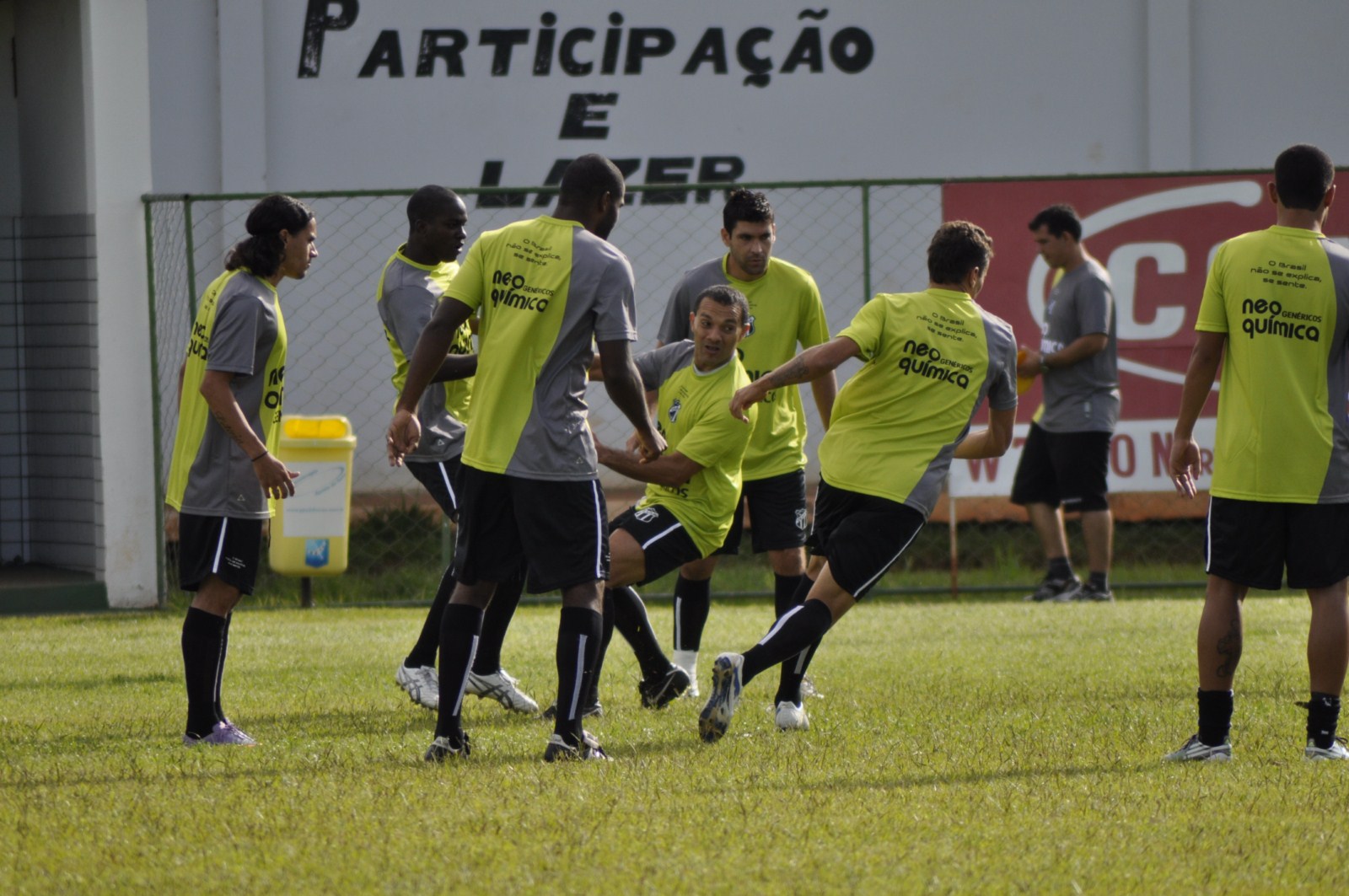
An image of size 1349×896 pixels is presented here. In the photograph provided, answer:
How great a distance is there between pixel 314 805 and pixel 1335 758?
3008 mm

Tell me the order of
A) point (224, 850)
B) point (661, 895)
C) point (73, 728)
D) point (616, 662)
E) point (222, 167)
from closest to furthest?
point (661, 895) < point (224, 850) < point (73, 728) < point (616, 662) < point (222, 167)

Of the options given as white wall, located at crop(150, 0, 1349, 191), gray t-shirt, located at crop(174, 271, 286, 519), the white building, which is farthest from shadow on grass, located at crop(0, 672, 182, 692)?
white wall, located at crop(150, 0, 1349, 191)

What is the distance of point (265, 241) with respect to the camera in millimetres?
5871

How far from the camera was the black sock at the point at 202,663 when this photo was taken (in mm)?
5766

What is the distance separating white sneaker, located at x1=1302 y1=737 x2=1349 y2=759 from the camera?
525 centimetres

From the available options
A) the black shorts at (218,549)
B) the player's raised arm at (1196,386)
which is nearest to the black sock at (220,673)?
the black shorts at (218,549)

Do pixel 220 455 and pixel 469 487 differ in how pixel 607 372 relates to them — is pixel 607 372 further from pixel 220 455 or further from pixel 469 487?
pixel 220 455

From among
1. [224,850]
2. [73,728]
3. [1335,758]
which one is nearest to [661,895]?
[224,850]

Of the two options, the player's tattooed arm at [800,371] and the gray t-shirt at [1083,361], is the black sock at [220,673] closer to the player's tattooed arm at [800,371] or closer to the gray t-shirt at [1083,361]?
the player's tattooed arm at [800,371]

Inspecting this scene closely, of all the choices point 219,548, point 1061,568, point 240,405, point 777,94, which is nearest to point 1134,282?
point 1061,568

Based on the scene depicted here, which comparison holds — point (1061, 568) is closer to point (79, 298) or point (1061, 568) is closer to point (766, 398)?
point (766, 398)

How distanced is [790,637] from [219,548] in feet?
6.35

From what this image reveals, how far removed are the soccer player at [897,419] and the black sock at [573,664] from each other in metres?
0.63

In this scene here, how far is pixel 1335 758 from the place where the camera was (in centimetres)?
521
